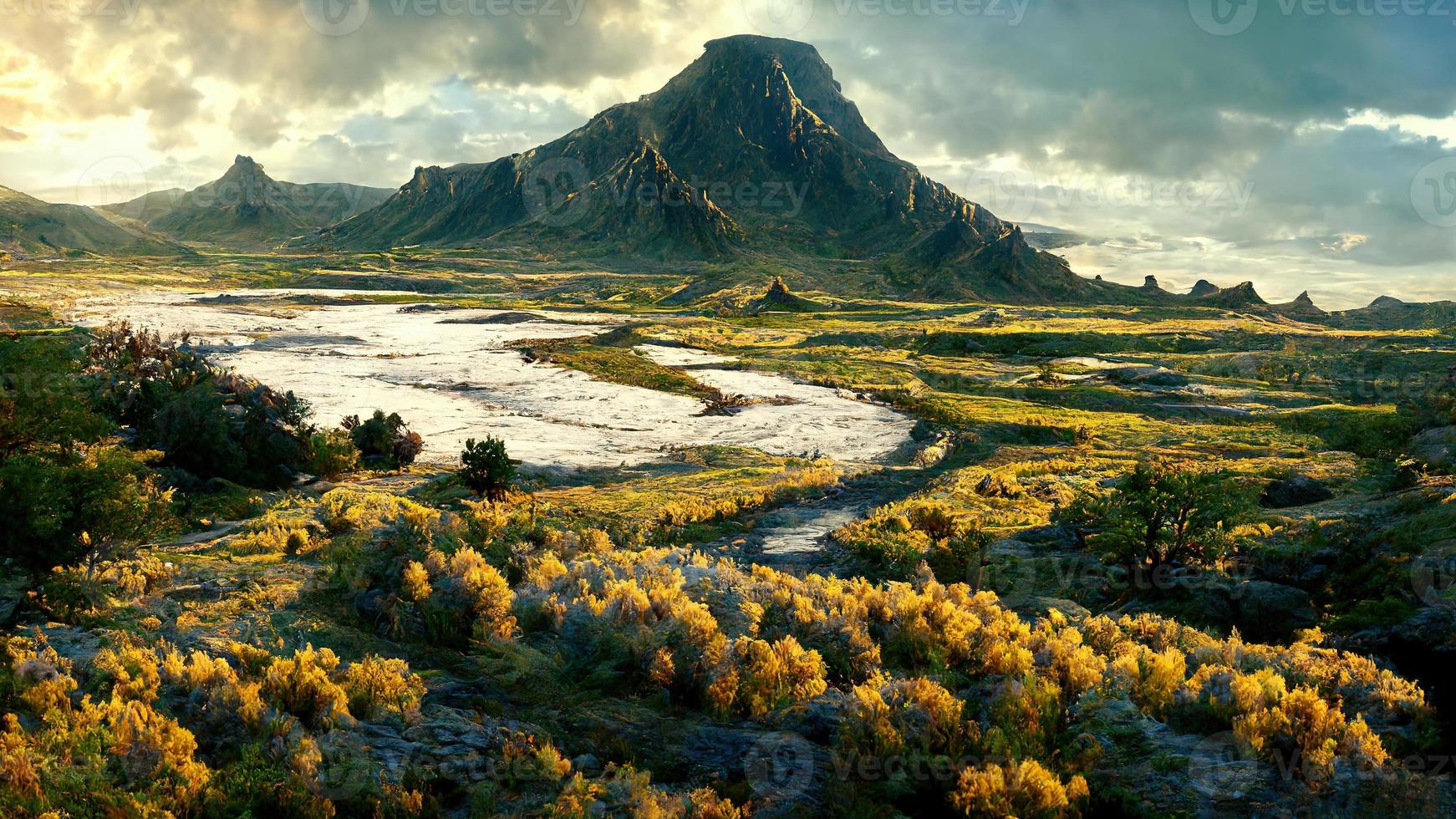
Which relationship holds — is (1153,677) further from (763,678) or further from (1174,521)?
(1174,521)

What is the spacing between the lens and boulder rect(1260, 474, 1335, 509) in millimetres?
24000

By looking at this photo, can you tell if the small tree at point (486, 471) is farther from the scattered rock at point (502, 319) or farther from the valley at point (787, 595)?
the scattered rock at point (502, 319)

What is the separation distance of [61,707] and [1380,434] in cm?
5032

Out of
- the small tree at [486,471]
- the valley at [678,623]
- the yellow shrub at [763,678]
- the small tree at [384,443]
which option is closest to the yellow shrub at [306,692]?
the valley at [678,623]

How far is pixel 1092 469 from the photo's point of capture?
93.8 ft

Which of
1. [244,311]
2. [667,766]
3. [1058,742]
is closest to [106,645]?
[667,766]

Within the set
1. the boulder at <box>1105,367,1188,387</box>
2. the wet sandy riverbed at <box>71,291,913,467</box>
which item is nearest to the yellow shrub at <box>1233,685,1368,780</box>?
the wet sandy riverbed at <box>71,291,913,467</box>

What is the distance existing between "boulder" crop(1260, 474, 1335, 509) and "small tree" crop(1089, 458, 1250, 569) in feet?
28.8

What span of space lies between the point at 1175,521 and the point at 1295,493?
11.2 meters

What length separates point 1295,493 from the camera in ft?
79.9

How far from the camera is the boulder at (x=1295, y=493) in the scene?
2400 cm

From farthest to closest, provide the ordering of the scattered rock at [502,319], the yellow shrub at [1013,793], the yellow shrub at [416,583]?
the scattered rock at [502,319] < the yellow shrub at [416,583] < the yellow shrub at [1013,793]

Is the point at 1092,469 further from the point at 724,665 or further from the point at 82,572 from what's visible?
the point at 82,572

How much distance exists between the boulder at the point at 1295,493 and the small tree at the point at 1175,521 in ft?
28.8
